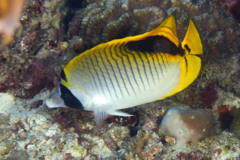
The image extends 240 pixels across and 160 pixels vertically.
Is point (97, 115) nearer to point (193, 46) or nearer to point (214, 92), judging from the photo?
point (193, 46)

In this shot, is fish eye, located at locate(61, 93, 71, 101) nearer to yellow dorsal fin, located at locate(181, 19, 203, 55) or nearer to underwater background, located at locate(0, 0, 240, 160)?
underwater background, located at locate(0, 0, 240, 160)

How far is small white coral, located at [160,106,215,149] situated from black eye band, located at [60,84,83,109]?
1.27 metres

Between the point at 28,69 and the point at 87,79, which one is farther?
the point at 28,69

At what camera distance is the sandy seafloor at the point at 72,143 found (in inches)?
92.4

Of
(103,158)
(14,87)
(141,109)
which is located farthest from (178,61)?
(14,87)

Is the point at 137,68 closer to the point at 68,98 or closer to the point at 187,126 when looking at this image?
the point at 68,98

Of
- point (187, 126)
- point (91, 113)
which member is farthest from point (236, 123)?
point (91, 113)

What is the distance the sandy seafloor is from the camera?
2.35 meters

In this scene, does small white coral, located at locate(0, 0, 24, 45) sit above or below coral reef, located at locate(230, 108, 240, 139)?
above

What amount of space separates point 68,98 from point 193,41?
52.4 inches

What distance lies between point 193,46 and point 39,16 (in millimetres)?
2940

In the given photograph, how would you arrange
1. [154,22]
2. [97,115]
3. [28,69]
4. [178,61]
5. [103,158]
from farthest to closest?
1. [28,69]
2. [154,22]
3. [103,158]
4. [97,115]
5. [178,61]

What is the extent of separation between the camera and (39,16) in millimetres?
3422

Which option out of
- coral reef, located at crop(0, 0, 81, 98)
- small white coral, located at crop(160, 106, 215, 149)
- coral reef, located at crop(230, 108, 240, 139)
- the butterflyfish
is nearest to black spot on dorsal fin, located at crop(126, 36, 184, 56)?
the butterflyfish
